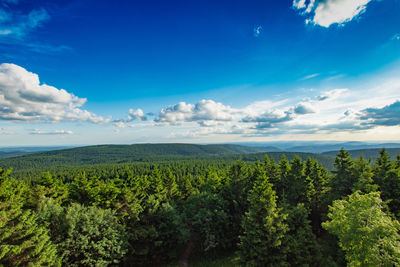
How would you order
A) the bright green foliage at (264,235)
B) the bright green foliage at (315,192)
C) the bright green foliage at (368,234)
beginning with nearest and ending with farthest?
the bright green foliage at (368,234)
the bright green foliage at (264,235)
the bright green foliage at (315,192)

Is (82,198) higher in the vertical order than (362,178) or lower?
lower

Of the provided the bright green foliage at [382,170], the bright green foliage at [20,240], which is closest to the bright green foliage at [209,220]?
the bright green foliage at [20,240]

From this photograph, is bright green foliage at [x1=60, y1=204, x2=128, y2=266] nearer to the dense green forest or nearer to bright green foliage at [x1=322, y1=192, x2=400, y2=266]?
the dense green forest

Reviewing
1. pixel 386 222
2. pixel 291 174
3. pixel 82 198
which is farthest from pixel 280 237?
pixel 82 198

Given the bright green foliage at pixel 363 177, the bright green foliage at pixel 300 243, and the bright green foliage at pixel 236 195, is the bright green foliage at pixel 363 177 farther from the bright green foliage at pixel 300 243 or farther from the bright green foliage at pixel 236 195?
the bright green foliage at pixel 236 195

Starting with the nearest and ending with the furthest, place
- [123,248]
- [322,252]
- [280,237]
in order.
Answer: [280,237] → [322,252] → [123,248]

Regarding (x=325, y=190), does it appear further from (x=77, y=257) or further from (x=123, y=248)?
(x=77, y=257)
